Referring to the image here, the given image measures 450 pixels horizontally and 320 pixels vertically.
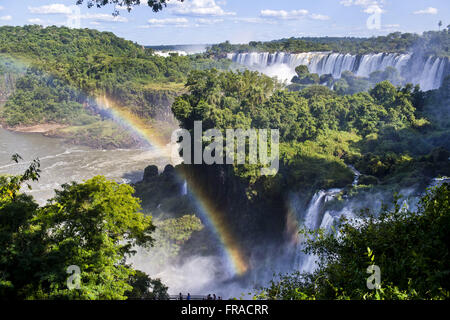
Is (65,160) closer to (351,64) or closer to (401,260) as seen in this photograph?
(351,64)

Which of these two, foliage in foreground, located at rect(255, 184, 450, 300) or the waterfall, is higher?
the waterfall

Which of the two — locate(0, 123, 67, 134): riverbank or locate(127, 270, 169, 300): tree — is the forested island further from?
locate(0, 123, 67, 134): riverbank

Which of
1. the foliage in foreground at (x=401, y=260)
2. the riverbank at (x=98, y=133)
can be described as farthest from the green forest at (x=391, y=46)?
the foliage in foreground at (x=401, y=260)

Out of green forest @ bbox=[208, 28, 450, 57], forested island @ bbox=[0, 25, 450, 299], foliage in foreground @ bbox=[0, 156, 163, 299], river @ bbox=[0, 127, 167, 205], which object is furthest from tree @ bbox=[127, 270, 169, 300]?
green forest @ bbox=[208, 28, 450, 57]

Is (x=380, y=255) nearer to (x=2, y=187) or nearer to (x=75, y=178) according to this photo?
(x=2, y=187)

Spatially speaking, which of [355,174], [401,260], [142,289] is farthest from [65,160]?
[401,260]

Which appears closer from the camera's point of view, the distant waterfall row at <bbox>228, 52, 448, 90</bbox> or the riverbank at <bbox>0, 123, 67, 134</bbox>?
the distant waterfall row at <bbox>228, 52, 448, 90</bbox>

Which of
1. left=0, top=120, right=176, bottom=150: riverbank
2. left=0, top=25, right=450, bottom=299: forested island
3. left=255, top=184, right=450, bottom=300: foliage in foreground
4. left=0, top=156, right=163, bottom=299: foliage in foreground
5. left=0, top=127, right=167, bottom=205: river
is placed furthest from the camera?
left=0, top=120, right=176, bottom=150: riverbank
